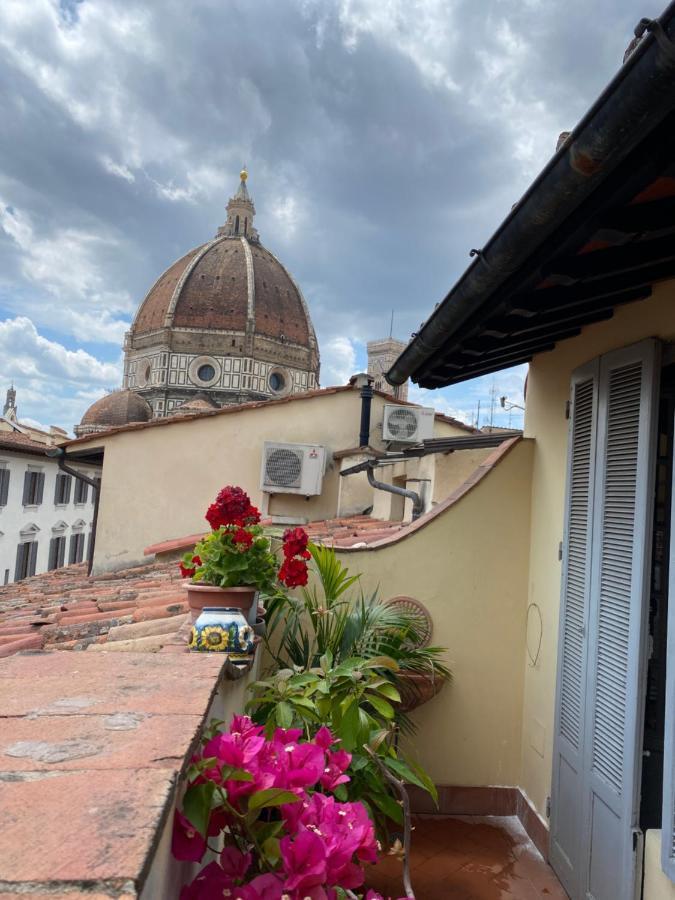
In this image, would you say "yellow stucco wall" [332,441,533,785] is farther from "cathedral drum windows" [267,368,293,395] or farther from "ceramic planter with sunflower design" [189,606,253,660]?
"cathedral drum windows" [267,368,293,395]

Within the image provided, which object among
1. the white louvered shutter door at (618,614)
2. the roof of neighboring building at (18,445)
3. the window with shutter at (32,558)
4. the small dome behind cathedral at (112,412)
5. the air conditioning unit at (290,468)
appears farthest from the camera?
the small dome behind cathedral at (112,412)

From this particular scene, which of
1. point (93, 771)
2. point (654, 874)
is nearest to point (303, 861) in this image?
point (93, 771)

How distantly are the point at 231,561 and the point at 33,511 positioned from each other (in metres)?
22.5

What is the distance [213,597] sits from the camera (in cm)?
278

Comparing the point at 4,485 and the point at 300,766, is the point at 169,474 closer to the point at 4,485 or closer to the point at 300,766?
the point at 300,766

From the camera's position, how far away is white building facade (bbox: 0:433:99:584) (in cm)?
2069

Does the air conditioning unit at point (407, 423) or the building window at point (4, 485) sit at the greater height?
the air conditioning unit at point (407, 423)

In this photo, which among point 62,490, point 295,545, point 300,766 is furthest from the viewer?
point 62,490

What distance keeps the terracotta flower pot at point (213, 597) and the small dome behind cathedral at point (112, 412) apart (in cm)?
3969

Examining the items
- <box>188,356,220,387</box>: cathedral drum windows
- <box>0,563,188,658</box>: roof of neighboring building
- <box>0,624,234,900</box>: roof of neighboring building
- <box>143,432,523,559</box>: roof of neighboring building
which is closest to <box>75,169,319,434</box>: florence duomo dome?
<box>188,356,220,387</box>: cathedral drum windows

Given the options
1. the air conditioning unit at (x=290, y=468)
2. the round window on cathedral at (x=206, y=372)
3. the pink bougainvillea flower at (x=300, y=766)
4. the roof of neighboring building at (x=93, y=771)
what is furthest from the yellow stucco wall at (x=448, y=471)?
the round window on cathedral at (x=206, y=372)

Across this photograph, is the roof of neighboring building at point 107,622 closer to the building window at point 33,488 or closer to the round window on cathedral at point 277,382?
the building window at point 33,488

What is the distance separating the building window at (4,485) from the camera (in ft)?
66.2

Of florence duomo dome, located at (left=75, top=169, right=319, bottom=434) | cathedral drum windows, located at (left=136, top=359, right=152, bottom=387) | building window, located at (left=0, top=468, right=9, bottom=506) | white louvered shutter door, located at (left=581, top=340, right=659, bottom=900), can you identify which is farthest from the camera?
cathedral drum windows, located at (left=136, top=359, right=152, bottom=387)
